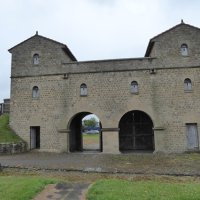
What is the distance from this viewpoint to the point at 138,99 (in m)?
22.7

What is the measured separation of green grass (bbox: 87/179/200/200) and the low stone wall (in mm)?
13778

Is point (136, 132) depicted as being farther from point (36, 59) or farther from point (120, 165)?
point (36, 59)

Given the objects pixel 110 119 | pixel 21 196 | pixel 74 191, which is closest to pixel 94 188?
pixel 74 191

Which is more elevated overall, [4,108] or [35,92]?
[35,92]

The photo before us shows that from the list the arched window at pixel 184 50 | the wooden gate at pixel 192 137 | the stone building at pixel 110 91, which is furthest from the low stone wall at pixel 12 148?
the arched window at pixel 184 50

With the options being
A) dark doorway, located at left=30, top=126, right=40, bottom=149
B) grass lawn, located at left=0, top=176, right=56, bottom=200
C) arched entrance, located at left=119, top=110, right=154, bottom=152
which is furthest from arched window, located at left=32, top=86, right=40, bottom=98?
grass lawn, located at left=0, top=176, right=56, bottom=200

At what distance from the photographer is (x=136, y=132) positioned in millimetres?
26547

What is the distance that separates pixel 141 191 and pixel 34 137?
707 inches

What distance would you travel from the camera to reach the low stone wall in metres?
21.0

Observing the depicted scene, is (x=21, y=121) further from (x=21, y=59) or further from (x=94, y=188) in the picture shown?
(x=94, y=188)

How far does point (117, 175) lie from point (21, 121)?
1446 centimetres

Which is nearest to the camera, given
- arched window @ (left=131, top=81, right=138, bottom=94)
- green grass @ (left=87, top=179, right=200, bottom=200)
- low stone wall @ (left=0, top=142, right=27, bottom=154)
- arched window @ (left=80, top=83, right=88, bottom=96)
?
green grass @ (left=87, top=179, right=200, bottom=200)

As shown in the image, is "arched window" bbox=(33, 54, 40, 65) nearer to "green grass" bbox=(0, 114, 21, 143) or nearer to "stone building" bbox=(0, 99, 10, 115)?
"green grass" bbox=(0, 114, 21, 143)

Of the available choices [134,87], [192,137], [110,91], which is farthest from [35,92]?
[192,137]
